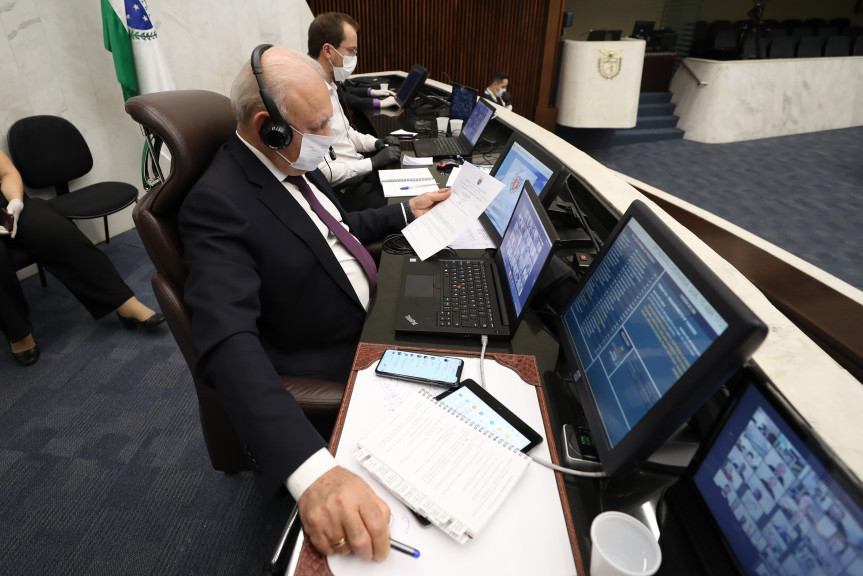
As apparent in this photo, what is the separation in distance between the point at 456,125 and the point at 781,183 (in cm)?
431

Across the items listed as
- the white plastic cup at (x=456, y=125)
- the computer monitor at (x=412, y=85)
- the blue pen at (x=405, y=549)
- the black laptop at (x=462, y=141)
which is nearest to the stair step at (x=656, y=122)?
the computer monitor at (x=412, y=85)

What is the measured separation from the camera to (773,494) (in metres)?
0.51

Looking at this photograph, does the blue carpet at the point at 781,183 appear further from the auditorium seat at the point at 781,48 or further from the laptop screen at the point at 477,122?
the laptop screen at the point at 477,122

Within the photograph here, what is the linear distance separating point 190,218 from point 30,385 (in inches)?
64.3

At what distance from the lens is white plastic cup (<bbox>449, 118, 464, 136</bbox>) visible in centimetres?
275

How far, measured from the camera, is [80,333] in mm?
2285

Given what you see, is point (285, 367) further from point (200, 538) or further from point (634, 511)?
point (634, 511)

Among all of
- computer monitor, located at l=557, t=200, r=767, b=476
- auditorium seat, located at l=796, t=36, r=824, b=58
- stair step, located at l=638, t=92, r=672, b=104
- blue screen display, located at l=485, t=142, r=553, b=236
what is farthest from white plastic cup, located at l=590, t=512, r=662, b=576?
auditorium seat, located at l=796, t=36, r=824, b=58

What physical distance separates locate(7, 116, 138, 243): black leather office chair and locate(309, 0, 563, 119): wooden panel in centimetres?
356

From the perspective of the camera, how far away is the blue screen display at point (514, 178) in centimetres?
140

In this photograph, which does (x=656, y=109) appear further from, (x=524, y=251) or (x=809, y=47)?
(x=524, y=251)

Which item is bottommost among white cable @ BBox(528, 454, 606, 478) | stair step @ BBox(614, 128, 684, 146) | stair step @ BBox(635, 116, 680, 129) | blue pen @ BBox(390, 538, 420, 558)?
stair step @ BBox(614, 128, 684, 146)

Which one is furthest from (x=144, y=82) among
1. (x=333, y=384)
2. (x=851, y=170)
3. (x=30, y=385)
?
(x=851, y=170)

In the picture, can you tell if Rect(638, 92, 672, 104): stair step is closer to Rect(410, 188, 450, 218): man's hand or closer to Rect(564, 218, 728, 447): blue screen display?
Rect(410, 188, 450, 218): man's hand
